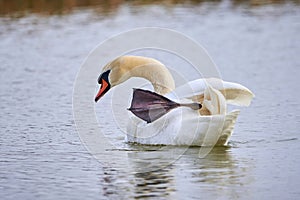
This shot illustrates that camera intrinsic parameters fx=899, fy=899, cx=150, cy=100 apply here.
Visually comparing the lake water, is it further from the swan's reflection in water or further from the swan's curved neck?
the swan's curved neck

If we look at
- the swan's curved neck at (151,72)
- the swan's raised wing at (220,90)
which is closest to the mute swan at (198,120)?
the swan's raised wing at (220,90)

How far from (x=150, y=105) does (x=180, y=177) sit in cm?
119

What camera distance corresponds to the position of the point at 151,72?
7.98 metres

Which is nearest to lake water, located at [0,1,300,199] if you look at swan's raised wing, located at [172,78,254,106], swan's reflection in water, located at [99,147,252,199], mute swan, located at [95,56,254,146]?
swan's reflection in water, located at [99,147,252,199]

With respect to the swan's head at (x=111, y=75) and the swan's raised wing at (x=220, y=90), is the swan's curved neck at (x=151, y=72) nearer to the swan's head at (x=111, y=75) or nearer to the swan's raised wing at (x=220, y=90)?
the swan's head at (x=111, y=75)

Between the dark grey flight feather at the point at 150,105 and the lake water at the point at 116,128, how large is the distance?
29cm

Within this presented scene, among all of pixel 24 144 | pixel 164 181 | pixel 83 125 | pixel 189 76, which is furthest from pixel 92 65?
pixel 164 181

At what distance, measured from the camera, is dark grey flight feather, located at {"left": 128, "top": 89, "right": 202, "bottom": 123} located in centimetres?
733

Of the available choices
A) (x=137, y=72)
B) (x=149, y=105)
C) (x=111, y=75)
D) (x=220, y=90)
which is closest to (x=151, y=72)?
(x=137, y=72)

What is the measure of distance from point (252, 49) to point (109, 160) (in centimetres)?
608

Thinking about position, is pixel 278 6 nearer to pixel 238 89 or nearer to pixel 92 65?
pixel 92 65

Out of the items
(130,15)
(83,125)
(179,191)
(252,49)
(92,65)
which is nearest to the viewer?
(179,191)

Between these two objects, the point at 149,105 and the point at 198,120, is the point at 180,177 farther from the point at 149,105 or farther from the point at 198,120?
the point at 149,105

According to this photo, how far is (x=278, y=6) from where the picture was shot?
16.8 metres
